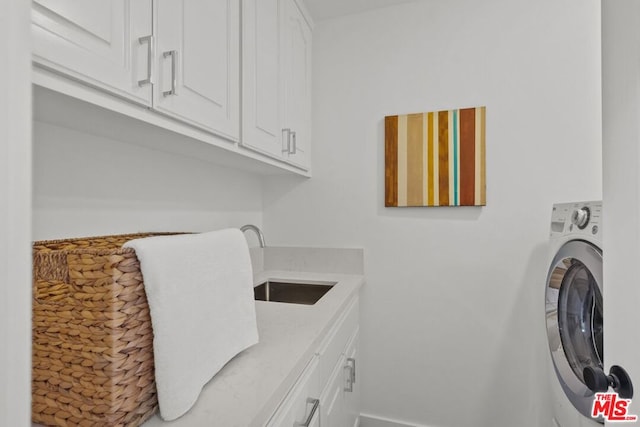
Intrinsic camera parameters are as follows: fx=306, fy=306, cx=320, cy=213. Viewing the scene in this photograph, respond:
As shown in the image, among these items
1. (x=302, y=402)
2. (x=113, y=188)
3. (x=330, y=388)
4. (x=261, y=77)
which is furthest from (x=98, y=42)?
(x=330, y=388)

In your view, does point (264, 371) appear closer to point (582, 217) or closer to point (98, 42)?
point (98, 42)

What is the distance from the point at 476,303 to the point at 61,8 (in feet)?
6.11

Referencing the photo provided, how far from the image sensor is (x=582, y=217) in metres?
1.04

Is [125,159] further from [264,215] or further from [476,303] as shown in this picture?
[476,303]

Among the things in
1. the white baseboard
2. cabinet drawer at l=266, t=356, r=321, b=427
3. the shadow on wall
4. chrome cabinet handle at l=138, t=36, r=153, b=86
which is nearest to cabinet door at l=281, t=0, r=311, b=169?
chrome cabinet handle at l=138, t=36, r=153, b=86

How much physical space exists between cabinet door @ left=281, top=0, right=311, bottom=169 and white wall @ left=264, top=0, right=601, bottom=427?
0.35ft

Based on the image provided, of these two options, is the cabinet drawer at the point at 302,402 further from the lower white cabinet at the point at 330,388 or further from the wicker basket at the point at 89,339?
the wicker basket at the point at 89,339

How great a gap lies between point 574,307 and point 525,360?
0.56 meters

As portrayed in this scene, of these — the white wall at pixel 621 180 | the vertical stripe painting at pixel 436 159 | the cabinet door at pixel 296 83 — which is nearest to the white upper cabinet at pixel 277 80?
the cabinet door at pixel 296 83

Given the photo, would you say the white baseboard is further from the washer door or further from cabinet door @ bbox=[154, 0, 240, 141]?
cabinet door @ bbox=[154, 0, 240, 141]

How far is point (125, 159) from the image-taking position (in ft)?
3.33

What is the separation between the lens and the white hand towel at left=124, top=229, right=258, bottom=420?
57 cm

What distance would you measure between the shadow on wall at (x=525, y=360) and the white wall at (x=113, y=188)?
1561 mm

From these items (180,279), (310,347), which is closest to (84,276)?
(180,279)
